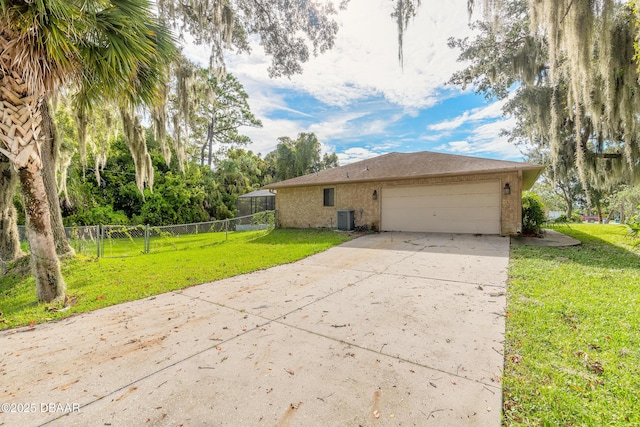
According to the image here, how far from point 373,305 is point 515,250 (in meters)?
5.45

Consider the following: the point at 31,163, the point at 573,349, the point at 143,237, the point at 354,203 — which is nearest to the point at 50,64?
the point at 31,163

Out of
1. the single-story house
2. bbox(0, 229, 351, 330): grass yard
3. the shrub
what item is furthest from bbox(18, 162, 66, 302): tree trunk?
the shrub

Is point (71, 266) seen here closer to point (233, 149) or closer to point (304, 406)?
point (304, 406)

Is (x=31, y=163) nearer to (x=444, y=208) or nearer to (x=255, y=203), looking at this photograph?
(x=444, y=208)

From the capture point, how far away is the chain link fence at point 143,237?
27.2 ft

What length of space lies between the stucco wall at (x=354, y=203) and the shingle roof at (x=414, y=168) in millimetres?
372

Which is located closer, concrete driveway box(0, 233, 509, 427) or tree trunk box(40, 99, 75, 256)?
concrete driveway box(0, 233, 509, 427)

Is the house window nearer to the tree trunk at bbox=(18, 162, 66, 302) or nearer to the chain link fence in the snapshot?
the chain link fence

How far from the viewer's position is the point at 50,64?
3.75 meters

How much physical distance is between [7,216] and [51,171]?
128cm

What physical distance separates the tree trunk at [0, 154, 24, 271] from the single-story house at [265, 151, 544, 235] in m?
9.33

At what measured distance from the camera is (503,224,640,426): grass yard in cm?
176

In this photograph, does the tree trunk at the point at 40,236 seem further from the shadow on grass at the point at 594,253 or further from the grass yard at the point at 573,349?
the shadow on grass at the point at 594,253

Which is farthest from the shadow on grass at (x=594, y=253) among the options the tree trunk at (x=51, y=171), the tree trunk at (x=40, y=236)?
the tree trunk at (x=51, y=171)
